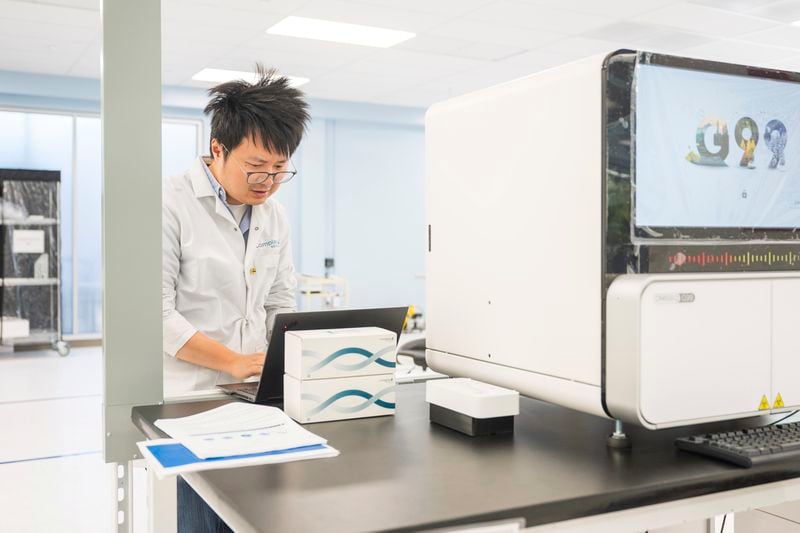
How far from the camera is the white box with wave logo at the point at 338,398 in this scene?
3.69 ft

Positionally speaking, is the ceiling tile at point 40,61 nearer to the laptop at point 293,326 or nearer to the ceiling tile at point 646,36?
the ceiling tile at point 646,36

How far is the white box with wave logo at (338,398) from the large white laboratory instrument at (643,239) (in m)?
0.16

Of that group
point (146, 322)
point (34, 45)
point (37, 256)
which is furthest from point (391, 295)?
point (146, 322)

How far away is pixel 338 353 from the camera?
1150 mm

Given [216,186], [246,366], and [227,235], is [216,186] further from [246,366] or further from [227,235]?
[246,366]

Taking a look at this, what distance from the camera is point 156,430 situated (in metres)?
1.06

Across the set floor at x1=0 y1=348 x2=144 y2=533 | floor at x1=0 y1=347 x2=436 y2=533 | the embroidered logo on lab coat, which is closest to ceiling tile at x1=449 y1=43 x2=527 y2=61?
floor at x1=0 y1=347 x2=436 y2=533

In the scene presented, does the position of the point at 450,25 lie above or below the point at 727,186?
above

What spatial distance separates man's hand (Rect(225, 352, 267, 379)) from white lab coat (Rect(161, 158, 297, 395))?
0.38 ft

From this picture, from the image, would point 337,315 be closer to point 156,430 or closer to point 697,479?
point 156,430

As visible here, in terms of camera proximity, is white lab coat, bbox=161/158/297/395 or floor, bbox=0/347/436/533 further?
floor, bbox=0/347/436/533

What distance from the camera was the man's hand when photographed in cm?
146

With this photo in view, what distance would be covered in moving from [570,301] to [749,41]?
16.0 feet

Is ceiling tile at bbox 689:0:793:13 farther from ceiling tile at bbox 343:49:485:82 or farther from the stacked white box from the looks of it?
the stacked white box
